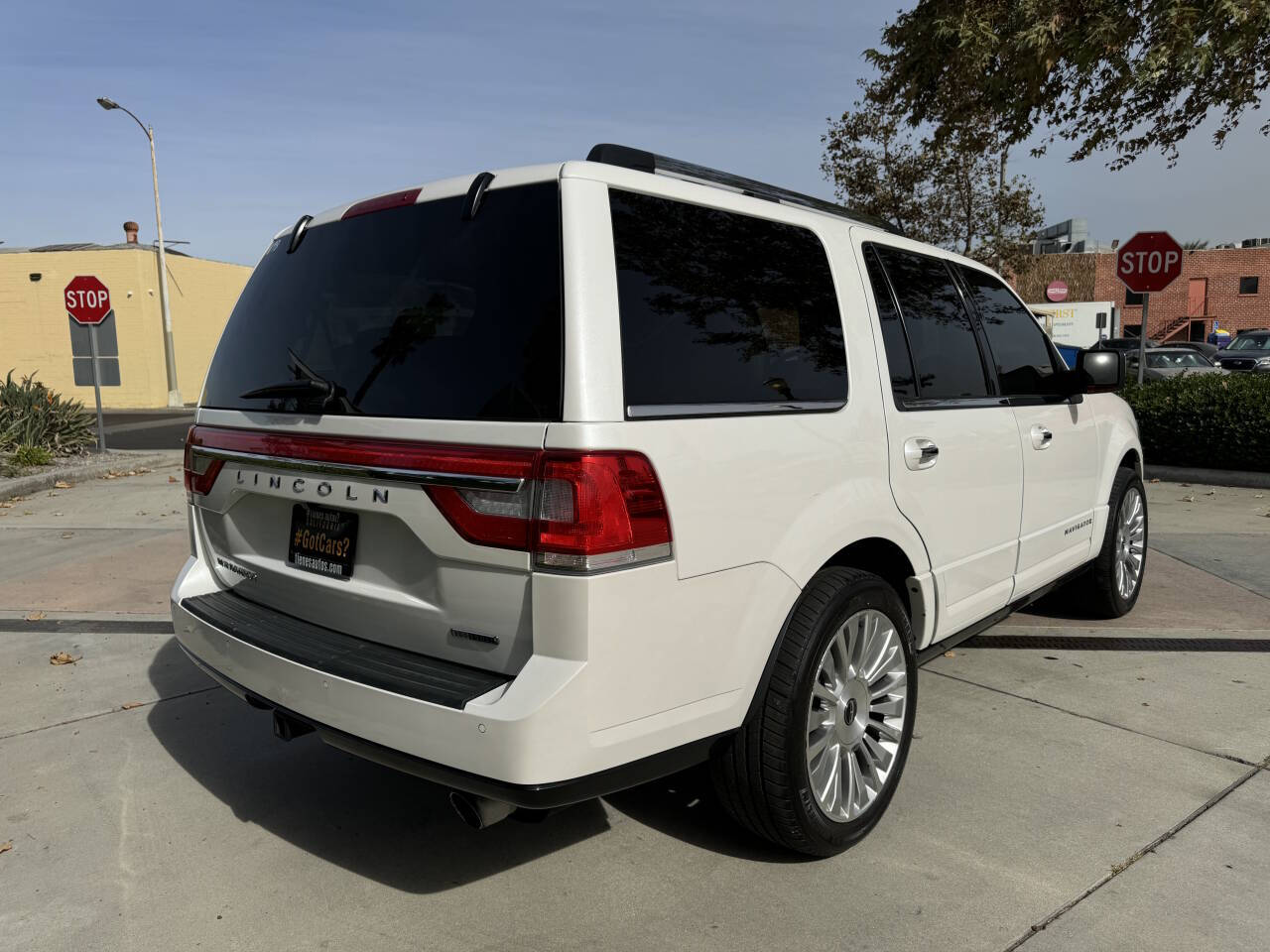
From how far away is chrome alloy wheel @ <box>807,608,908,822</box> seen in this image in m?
2.86

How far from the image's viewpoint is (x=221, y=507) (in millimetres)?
3215

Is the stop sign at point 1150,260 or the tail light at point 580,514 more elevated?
the stop sign at point 1150,260

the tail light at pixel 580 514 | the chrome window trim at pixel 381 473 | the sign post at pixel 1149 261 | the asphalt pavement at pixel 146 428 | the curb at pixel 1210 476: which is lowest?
the curb at pixel 1210 476

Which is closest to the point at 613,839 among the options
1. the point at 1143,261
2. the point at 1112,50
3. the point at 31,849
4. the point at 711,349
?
the point at 711,349

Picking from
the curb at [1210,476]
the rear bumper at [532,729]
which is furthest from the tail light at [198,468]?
the curb at [1210,476]

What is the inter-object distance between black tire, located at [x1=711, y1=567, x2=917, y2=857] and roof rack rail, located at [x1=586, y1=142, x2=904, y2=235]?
1217 millimetres

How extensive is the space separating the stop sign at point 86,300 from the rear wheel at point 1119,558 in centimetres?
1292

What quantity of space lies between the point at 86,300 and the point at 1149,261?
13.8 metres

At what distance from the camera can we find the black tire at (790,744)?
2.63 metres

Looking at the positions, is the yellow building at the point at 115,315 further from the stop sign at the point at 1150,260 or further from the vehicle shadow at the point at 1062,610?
the vehicle shadow at the point at 1062,610

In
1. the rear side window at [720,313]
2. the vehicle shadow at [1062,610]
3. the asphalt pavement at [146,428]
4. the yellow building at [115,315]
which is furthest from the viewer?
the yellow building at [115,315]

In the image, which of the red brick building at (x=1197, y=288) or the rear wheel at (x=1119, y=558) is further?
the red brick building at (x=1197, y=288)

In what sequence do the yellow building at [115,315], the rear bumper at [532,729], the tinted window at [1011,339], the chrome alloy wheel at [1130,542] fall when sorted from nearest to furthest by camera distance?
the rear bumper at [532,729] < the tinted window at [1011,339] < the chrome alloy wheel at [1130,542] < the yellow building at [115,315]

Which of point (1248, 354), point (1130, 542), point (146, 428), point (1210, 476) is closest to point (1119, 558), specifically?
point (1130, 542)
